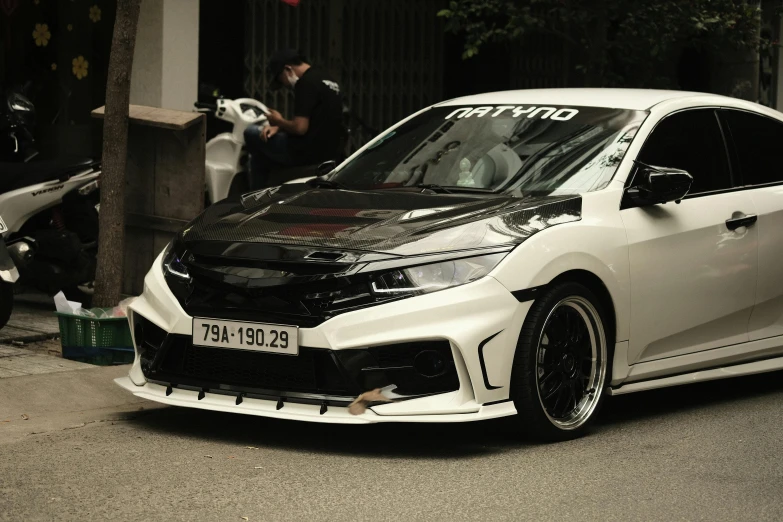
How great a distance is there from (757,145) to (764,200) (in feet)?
1.22

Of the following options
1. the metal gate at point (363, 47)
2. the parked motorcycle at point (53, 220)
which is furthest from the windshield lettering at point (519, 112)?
the metal gate at point (363, 47)

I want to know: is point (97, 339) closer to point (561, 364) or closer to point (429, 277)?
point (429, 277)

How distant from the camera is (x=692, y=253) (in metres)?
→ 6.76

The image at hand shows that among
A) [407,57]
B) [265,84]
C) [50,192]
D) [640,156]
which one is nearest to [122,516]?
[640,156]

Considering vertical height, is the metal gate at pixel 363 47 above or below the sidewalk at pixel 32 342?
above

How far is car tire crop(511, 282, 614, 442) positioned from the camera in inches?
233

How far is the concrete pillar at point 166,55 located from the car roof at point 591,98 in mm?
4137

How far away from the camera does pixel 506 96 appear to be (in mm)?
7500

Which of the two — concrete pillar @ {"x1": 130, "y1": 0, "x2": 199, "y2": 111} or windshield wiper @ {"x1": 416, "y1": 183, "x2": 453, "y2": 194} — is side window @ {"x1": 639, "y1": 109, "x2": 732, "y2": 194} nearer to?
windshield wiper @ {"x1": 416, "y1": 183, "x2": 453, "y2": 194}

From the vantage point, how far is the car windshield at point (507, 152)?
21.9 ft

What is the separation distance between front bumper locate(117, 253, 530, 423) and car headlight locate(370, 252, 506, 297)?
0.05 meters

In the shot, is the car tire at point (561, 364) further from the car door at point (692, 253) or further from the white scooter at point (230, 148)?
the white scooter at point (230, 148)

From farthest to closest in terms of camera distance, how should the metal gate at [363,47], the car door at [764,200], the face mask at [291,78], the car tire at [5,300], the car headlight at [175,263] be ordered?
the metal gate at [363,47] < the face mask at [291,78] < the car tire at [5,300] < the car door at [764,200] < the car headlight at [175,263]

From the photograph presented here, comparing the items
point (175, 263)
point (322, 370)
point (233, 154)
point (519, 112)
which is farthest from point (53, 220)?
point (322, 370)
